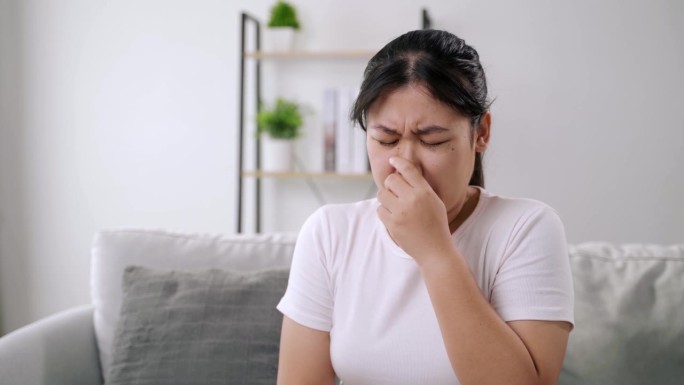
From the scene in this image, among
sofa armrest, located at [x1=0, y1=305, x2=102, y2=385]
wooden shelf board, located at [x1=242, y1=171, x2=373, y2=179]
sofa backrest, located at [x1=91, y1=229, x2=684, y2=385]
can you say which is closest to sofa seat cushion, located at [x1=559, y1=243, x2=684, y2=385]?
sofa backrest, located at [x1=91, y1=229, x2=684, y2=385]

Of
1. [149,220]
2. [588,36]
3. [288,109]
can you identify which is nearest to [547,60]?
[588,36]

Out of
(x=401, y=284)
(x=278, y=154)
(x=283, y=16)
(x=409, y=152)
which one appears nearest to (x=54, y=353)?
(x=401, y=284)

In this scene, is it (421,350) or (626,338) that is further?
(626,338)

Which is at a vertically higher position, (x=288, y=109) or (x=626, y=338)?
(x=288, y=109)

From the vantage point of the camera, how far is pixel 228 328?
1.63 meters

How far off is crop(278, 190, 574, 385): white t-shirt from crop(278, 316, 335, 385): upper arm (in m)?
0.02

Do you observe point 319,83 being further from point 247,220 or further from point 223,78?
point 247,220

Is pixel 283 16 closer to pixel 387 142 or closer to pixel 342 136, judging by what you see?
pixel 342 136

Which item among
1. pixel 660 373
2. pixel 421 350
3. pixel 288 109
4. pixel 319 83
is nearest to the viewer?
pixel 421 350

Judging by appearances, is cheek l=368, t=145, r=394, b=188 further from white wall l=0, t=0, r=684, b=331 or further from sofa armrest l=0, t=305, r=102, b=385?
white wall l=0, t=0, r=684, b=331

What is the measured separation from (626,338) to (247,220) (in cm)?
195

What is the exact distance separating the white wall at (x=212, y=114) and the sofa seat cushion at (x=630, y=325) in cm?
131

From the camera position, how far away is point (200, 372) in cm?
158

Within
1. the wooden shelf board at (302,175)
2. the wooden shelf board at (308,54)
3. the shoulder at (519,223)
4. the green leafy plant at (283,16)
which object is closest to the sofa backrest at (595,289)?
the shoulder at (519,223)
